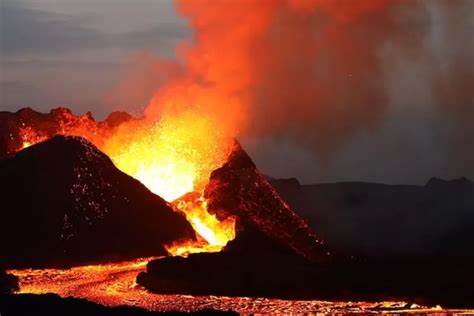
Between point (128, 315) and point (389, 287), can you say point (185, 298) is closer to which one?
point (128, 315)

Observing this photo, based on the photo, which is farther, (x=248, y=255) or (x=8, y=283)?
(x=248, y=255)

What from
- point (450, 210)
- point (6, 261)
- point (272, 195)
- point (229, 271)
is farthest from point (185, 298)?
point (450, 210)

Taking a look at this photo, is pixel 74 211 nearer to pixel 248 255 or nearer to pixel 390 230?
pixel 248 255

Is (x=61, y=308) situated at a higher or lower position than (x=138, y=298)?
lower

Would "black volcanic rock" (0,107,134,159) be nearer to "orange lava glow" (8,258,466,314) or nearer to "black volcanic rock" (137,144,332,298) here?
"black volcanic rock" (137,144,332,298)

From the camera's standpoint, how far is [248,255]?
85938 mm

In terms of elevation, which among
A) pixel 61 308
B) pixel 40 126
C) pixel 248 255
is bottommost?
pixel 61 308

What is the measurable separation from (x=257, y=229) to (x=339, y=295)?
40.2 feet

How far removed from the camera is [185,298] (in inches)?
3061

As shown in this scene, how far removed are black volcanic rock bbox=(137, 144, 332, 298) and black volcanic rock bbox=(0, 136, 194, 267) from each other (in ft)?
17.4

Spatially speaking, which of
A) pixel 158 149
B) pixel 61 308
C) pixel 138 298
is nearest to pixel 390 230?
pixel 158 149

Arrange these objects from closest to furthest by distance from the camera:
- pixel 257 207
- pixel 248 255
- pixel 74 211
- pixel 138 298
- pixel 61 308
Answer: pixel 61 308
pixel 138 298
pixel 248 255
pixel 74 211
pixel 257 207

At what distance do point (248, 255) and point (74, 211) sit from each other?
15.8m

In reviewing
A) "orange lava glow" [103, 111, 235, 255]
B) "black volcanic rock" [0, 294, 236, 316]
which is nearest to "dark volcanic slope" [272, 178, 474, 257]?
"orange lava glow" [103, 111, 235, 255]
